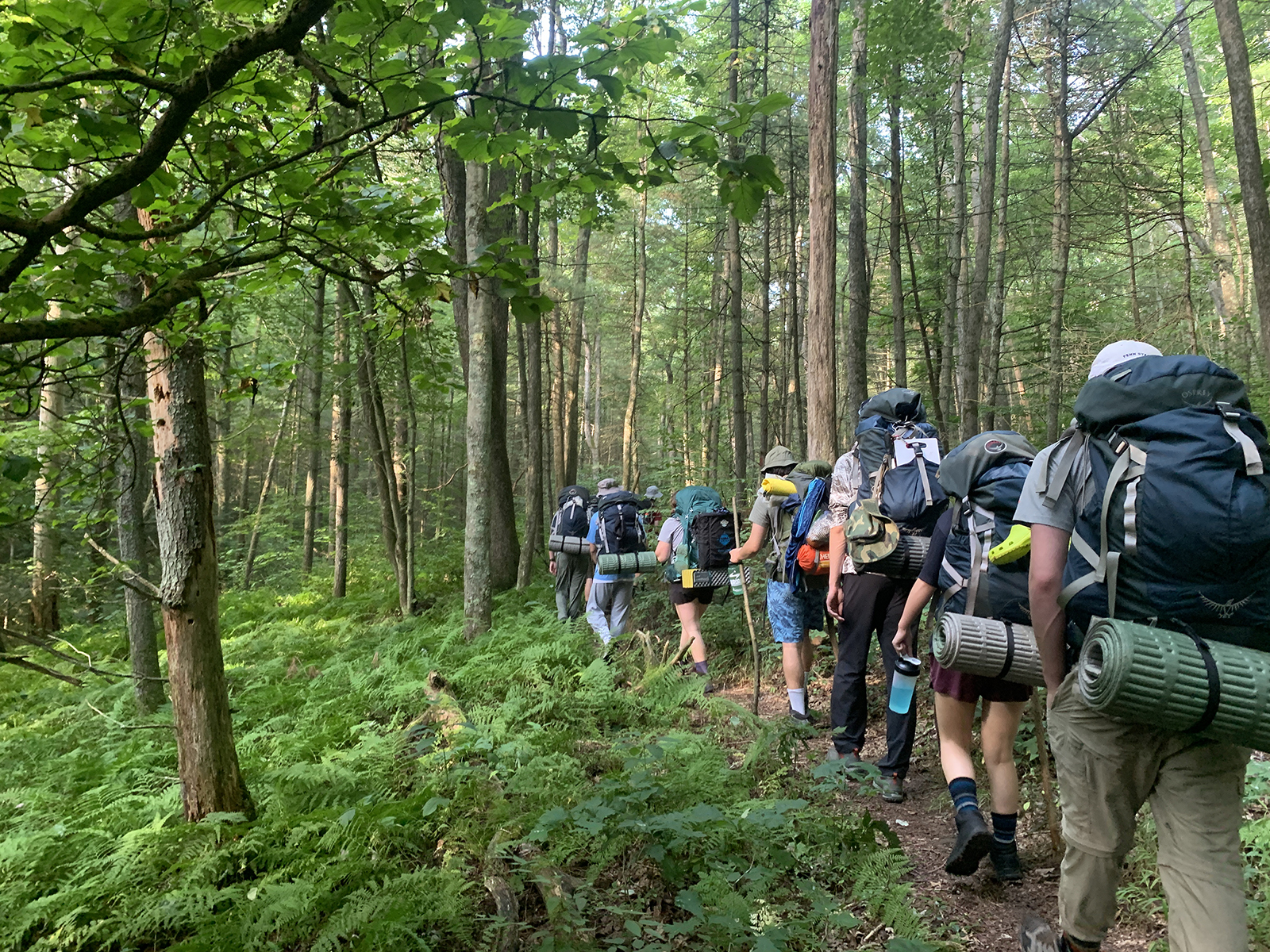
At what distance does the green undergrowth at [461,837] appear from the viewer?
283cm

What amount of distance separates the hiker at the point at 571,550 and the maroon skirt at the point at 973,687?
5.84m

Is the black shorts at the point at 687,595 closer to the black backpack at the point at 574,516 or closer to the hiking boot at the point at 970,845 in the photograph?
the black backpack at the point at 574,516

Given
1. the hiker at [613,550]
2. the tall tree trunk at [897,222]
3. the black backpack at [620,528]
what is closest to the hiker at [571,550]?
the hiker at [613,550]

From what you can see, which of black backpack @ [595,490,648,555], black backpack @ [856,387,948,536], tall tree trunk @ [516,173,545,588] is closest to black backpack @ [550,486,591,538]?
black backpack @ [595,490,648,555]

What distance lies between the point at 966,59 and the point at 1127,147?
5.65 meters

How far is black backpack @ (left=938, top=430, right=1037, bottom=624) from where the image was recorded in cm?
333

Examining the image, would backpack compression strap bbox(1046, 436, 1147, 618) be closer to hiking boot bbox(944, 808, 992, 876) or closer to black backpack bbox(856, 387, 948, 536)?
hiking boot bbox(944, 808, 992, 876)

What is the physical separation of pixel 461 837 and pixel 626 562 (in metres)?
4.59

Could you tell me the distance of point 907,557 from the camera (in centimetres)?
437

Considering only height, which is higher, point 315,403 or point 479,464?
point 315,403

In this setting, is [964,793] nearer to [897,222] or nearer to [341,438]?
[897,222]

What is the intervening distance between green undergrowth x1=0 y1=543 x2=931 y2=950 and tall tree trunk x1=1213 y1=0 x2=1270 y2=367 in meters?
5.96

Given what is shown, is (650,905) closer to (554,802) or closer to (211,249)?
(554,802)

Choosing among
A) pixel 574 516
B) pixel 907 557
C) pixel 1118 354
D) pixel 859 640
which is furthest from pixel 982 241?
pixel 1118 354
